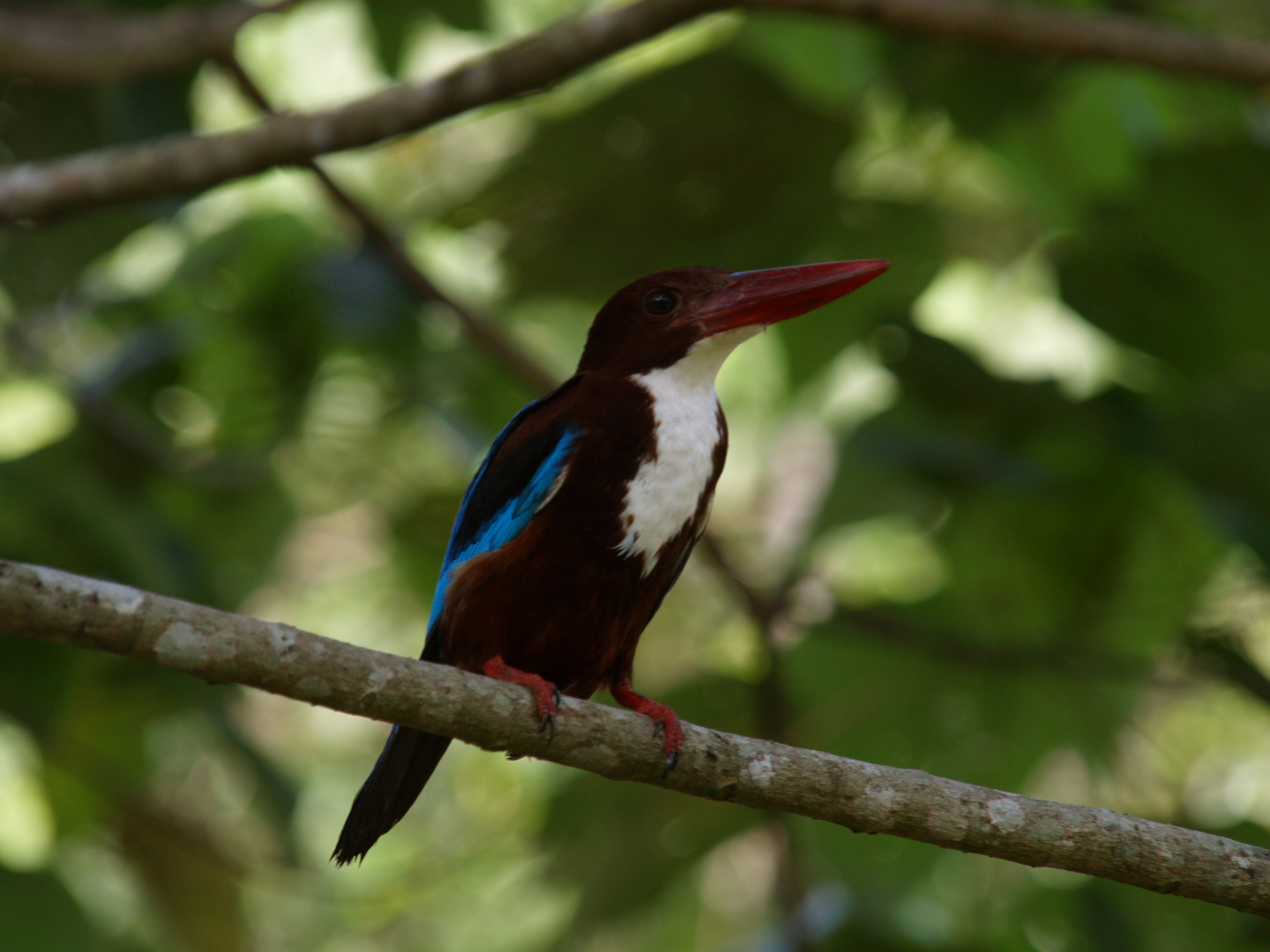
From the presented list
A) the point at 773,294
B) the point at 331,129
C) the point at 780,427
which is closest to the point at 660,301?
the point at 773,294

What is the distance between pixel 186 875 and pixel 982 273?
4166 millimetres

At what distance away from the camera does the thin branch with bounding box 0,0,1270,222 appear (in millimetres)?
3123

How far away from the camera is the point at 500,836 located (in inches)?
254

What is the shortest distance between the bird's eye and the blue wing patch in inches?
14.1

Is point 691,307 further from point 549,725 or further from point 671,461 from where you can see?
point 549,725

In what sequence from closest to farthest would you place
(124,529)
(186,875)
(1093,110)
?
(124,529), (1093,110), (186,875)

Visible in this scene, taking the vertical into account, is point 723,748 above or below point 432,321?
above

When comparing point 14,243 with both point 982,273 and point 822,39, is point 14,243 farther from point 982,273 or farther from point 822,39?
point 982,273

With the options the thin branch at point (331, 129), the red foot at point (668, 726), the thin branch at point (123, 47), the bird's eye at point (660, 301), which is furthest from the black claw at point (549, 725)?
the thin branch at point (123, 47)

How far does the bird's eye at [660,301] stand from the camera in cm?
311

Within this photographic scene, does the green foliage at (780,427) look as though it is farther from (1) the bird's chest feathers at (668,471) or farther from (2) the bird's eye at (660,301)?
(1) the bird's chest feathers at (668,471)

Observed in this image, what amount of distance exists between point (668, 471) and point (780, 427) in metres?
2.19

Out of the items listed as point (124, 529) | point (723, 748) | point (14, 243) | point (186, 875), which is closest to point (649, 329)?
point (723, 748)

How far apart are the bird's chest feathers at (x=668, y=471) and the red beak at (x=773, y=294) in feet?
0.60
